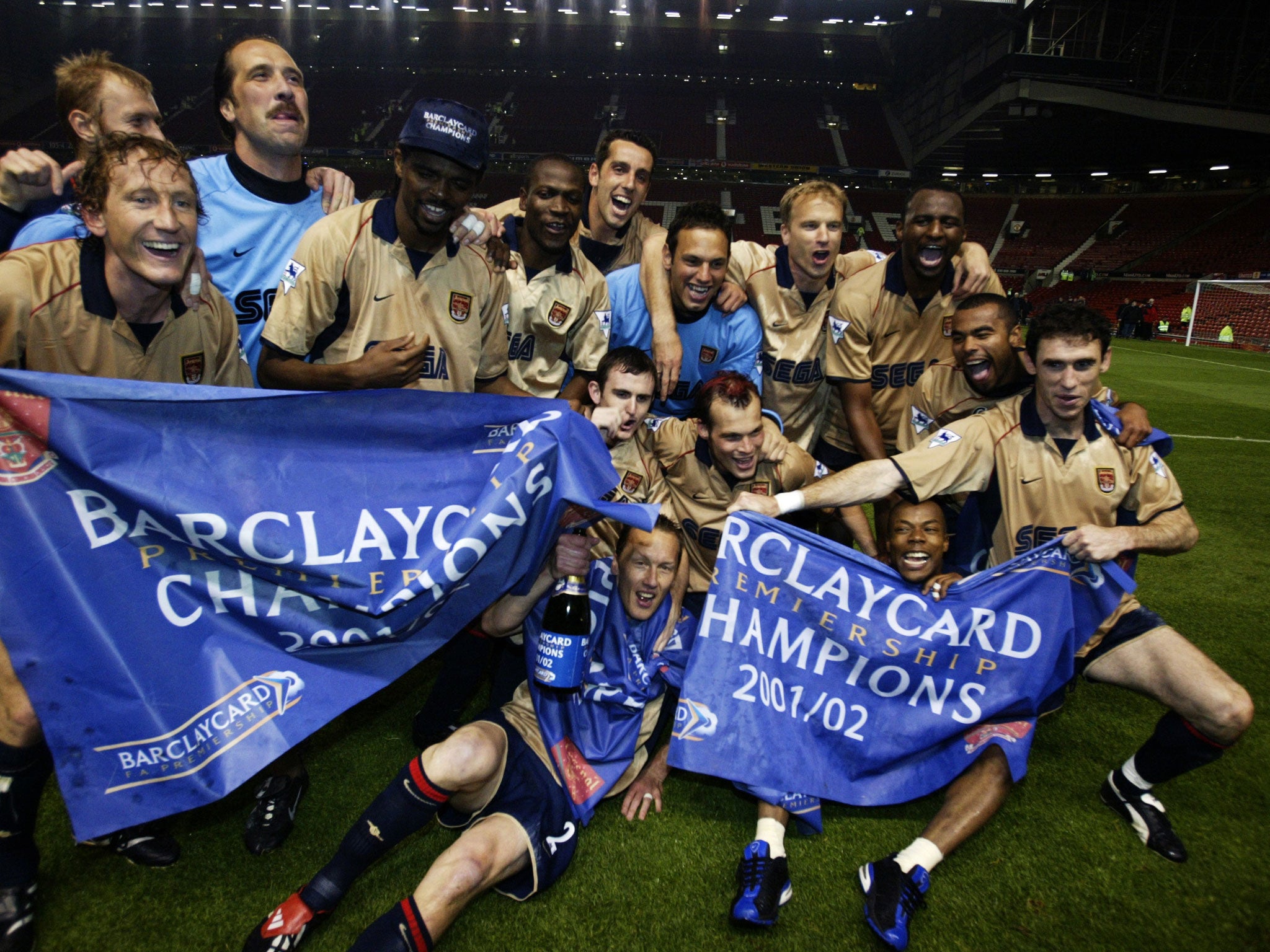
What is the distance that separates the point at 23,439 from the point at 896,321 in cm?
412

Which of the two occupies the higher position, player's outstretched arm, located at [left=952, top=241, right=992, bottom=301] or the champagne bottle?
player's outstretched arm, located at [left=952, top=241, right=992, bottom=301]

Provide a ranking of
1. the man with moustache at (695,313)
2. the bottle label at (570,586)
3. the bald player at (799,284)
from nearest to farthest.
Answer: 1. the bottle label at (570,586)
2. the man with moustache at (695,313)
3. the bald player at (799,284)

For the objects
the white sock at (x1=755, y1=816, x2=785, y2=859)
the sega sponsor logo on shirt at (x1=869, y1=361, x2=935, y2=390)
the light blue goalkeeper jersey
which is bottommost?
the white sock at (x1=755, y1=816, x2=785, y2=859)

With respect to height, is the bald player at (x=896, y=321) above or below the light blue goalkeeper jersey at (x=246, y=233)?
below


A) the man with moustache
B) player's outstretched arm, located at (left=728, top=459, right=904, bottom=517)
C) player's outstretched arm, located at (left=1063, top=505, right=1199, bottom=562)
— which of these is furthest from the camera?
the man with moustache

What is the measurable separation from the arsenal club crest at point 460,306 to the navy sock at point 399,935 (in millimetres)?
2244

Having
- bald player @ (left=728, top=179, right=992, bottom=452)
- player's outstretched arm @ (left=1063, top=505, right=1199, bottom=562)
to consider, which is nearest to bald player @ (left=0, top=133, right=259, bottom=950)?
bald player @ (left=728, top=179, right=992, bottom=452)

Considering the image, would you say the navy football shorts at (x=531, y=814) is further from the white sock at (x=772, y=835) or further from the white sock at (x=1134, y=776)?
the white sock at (x=1134, y=776)

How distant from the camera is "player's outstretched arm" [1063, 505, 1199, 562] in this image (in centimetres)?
315

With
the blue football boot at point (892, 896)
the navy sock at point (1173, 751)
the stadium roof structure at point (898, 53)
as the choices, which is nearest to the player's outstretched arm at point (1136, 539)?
the navy sock at point (1173, 751)

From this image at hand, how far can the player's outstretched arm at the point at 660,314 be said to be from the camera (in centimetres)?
391

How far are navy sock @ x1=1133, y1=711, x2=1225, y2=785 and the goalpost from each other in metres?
30.0

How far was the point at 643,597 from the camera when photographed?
3225 millimetres

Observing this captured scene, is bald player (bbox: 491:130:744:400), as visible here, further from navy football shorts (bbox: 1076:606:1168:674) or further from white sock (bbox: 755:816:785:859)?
navy football shorts (bbox: 1076:606:1168:674)
